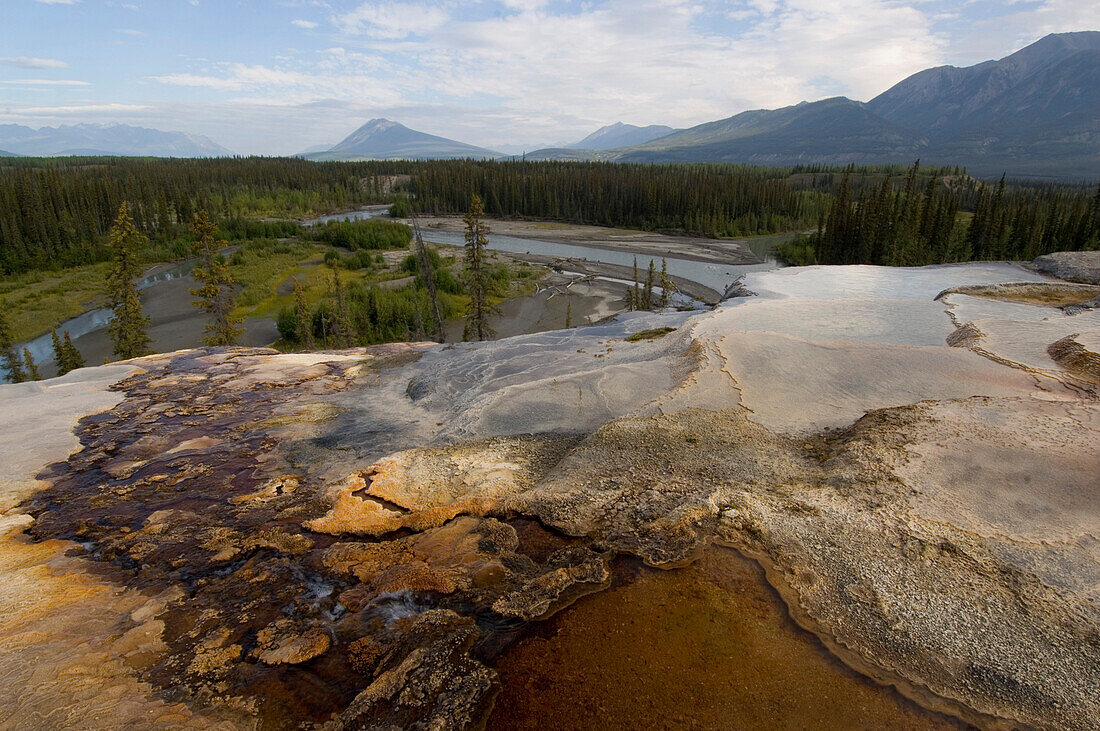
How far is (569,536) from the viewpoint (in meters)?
7.49

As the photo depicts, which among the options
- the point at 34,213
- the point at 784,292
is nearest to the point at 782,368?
the point at 784,292

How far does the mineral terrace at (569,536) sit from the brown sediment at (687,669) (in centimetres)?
4

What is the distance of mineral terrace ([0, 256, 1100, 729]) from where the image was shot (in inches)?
205

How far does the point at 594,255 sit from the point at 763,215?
31501 millimetres

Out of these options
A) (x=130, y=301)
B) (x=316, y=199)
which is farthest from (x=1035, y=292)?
(x=316, y=199)

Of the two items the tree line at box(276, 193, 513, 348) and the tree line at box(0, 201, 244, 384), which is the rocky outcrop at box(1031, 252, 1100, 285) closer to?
the tree line at box(276, 193, 513, 348)

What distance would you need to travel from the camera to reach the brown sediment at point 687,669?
501 cm

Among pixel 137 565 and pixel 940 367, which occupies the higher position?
pixel 940 367

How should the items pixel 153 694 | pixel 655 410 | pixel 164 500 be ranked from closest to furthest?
pixel 153 694 → pixel 164 500 → pixel 655 410

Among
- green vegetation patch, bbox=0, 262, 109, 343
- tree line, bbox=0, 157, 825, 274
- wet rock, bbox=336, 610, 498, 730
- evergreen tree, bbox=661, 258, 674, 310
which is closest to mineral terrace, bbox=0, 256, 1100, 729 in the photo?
wet rock, bbox=336, 610, 498, 730

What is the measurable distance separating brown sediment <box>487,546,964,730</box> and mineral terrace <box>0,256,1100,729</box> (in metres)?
0.04

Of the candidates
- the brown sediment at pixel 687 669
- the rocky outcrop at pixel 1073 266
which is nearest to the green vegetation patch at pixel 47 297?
the brown sediment at pixel 687 669

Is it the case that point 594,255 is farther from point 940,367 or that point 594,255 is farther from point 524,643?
point 524,643

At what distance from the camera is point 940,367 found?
36.0 feet
